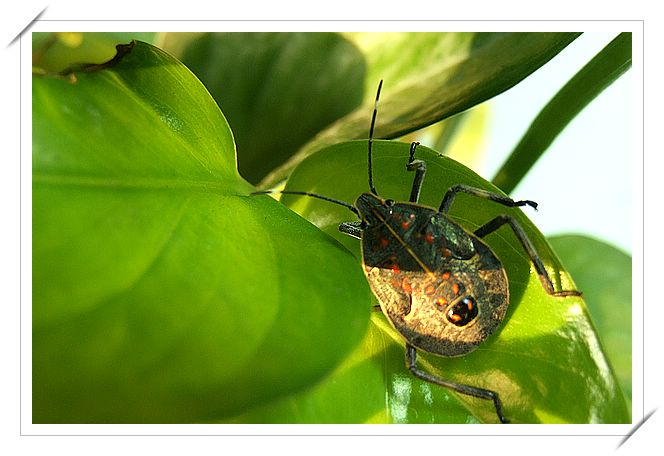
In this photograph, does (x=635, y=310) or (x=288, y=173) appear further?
(x=288, y=173)

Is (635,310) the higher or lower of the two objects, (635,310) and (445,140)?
the lower

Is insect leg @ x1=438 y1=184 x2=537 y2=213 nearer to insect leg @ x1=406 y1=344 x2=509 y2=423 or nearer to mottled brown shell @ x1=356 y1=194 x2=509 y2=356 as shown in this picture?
mottled brown shell @ x1=356 y1=194 x2=509 y2=356

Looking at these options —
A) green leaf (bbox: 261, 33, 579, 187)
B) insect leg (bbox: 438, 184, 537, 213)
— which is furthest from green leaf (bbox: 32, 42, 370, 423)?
green leaf (bbox: 261, 33, 579, 187)

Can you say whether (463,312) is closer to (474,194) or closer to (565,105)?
(474,194)
